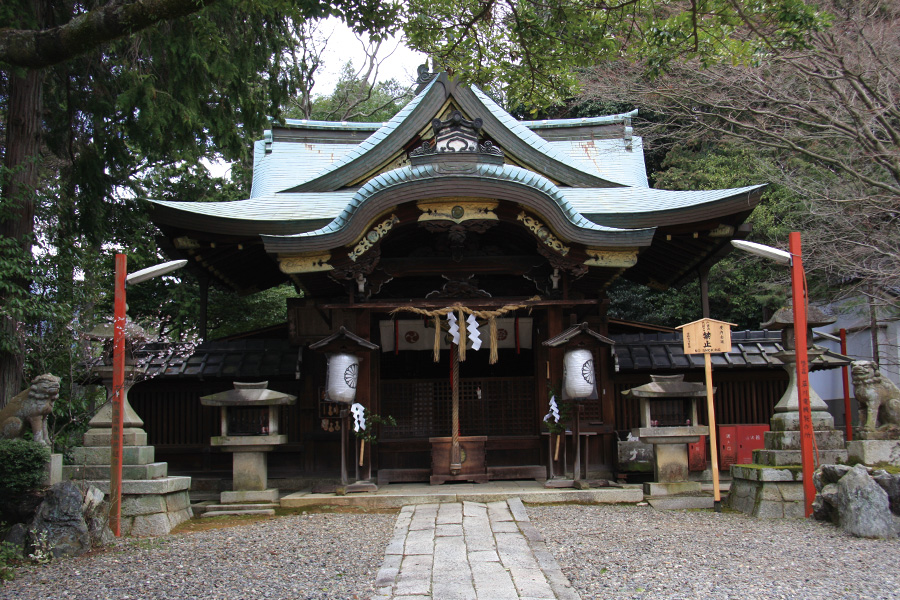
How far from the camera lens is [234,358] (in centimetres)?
1058

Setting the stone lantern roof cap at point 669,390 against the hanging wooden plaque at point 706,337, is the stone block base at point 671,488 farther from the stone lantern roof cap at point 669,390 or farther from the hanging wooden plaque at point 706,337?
the hanging wooden plaque at point 706,337

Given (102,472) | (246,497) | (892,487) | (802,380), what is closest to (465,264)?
(246,497)

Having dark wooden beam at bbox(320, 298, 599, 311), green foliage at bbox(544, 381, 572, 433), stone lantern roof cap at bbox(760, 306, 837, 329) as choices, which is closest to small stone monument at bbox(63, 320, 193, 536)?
dark wooden beam at bbox(320, 298, 599, 311)

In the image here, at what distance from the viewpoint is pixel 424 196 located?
8.64 metres

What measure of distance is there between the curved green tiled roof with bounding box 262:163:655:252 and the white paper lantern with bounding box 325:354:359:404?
4.64 feet

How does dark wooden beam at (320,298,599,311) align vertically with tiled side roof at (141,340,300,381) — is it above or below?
above

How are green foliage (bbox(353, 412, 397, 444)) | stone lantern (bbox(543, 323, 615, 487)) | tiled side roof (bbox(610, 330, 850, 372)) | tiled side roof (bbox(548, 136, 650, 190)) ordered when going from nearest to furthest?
1. stone lantern (bbox(543, 323, 615, 487))
2. green foliage (bbox(353, 412, 397, 444))
3. tiled side roof (bbox(610, 330, 850, 372))
4. tiled side roof (bbox(548, 136, 650, 190))

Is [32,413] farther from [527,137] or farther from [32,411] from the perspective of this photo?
[527,137]

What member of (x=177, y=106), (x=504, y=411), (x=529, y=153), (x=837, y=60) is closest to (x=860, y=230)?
(x=837, y=60)

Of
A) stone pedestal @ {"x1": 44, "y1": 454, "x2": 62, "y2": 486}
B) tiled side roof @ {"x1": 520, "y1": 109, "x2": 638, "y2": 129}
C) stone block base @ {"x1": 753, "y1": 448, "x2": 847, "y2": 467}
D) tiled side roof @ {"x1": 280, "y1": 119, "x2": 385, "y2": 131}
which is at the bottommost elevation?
stone block base @ {"x1": 753, "y1": 448, "x2": 847, "y2": 467}

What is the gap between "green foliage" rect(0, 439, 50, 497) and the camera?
5.91m

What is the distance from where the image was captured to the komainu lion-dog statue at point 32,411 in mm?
6508

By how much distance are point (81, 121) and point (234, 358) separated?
419cm

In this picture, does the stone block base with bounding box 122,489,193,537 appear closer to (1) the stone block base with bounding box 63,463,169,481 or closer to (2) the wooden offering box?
(1) the stone block base with bounding box 63,463,169,481
